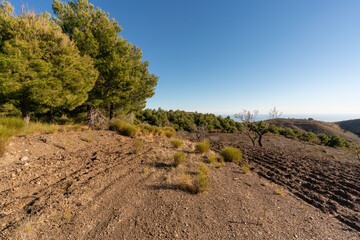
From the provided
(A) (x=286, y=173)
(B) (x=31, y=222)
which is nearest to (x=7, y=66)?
(B) (x=31, y=222)

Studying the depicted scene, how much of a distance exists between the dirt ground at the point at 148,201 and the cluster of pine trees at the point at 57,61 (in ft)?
8.28

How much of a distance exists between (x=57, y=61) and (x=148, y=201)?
7.90m

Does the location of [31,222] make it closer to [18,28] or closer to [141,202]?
[141,202]

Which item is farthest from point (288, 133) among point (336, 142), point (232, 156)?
point (232, 156)

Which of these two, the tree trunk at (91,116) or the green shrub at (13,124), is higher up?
the tree trunk at (91,116)

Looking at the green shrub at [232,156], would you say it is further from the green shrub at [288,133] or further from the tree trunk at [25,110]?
the green shrub at [288,133]

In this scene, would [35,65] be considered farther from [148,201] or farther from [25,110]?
[148,201]

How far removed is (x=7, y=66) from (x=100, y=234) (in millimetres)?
7043

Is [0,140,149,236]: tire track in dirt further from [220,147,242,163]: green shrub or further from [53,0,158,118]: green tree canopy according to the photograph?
[53,0,158,118]: green tree canopy

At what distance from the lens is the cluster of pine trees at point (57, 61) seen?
5.04 m

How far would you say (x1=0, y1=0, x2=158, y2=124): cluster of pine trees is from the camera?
16.5 ft

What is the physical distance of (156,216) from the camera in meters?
2.44

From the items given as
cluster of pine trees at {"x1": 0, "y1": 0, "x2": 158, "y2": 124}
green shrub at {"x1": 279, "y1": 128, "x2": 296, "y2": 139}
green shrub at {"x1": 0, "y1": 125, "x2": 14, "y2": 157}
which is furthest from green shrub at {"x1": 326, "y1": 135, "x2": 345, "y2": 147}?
green shrub at {"x1": 0, "y1": 125, "x2": 14, "y2": 157}


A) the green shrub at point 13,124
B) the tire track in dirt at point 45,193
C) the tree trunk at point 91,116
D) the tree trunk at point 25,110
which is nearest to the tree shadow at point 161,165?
the tire track in dirt at point 45,193
